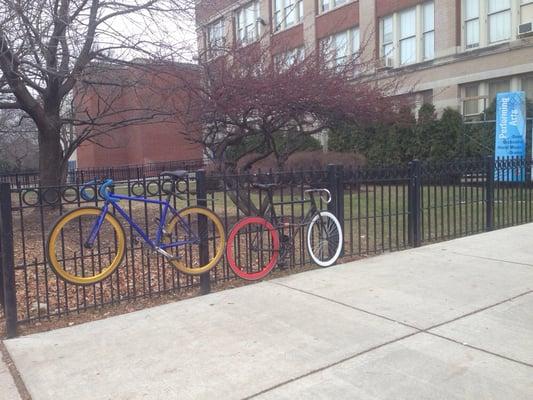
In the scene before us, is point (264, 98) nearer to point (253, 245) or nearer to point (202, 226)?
point (253, 245)

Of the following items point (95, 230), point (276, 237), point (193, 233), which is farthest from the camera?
point (276, 237)

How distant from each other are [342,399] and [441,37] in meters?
21.0

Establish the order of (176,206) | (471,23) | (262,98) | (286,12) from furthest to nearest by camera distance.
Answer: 1. (286,12)
2. (471,23)
3. (262,98)
4. (176,206)

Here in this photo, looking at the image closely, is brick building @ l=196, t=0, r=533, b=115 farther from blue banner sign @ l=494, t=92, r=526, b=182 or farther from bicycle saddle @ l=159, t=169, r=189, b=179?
bicycle saddle @ l=159, t=169, r=189, b=179

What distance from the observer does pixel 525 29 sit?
18.4 meters

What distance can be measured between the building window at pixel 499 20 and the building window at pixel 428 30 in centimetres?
259

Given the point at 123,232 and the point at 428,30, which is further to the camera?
the point at 428,30

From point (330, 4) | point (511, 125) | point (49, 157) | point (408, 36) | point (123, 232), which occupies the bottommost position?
point (123, 232)

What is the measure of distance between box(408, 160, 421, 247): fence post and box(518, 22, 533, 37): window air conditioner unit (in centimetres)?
1390

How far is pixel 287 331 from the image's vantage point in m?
4.23

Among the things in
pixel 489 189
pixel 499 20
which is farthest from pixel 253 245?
pixel 499 20

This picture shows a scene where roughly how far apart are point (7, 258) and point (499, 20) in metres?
20.1

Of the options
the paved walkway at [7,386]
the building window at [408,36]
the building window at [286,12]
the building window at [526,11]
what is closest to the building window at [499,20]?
the building window at [526,11]

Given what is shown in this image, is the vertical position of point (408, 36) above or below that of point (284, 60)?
above
